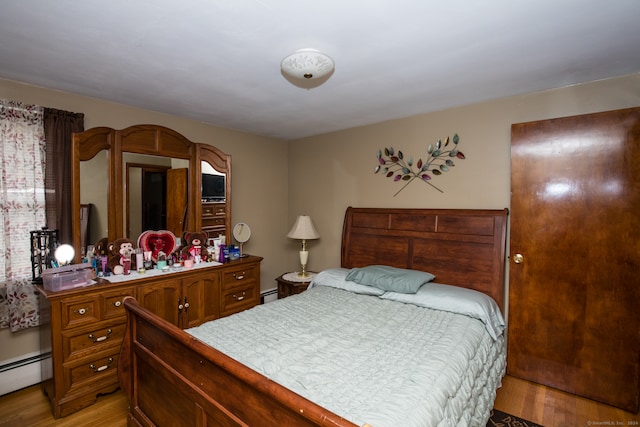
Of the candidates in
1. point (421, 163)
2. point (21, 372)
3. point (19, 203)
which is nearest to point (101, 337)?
point (21, 372)

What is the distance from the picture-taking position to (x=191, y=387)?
4.58ft

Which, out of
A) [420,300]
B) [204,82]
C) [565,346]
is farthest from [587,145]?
[204,82]

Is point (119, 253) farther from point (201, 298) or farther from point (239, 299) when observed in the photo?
point (239, 299)

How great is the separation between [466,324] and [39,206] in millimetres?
3282

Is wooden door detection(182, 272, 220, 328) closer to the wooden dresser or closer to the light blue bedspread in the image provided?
the wooden dresser

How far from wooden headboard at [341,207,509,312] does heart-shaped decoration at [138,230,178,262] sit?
1.80 meters

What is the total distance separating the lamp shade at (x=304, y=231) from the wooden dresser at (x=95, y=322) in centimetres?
114

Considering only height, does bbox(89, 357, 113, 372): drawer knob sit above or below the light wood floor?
above

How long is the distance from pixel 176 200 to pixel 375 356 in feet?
7.92

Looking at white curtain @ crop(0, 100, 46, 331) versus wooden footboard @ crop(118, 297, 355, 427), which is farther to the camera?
white curtain @ crop(0, 100, 46, 331)

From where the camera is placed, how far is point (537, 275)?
239 cm

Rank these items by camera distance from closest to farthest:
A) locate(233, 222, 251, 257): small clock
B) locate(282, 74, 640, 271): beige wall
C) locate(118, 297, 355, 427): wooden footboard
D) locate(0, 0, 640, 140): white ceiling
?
1. locate(118, 297, 355, 427): wooden footboard
2. locate(0, 0, 640, 140): white ceiling
3. locate(282, 74, 640, 271): beige wall
4. locate(233, 222, 251, 257): small clock

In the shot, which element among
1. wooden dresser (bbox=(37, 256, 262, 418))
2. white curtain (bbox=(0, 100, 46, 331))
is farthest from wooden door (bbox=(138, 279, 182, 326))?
white curtain (bbox=(0, 100, 46, 331))

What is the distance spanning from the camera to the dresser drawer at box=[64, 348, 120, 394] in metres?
2.10
